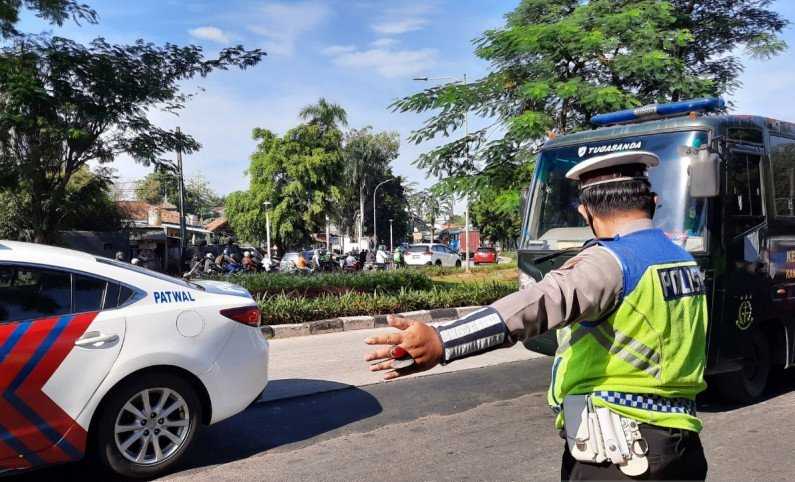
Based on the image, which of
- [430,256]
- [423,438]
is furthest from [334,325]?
[430,256]

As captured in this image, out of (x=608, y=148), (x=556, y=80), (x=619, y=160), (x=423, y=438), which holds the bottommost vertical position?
(x=423, y=438)

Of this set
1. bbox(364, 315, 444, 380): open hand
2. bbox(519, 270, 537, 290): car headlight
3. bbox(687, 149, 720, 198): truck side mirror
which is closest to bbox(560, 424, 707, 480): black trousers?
bbox(364, 315, 444, 380): open hand

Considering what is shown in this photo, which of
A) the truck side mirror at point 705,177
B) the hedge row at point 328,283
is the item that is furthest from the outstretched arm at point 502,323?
the hedge row at point 328,283

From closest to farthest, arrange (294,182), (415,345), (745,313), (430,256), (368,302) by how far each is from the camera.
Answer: (415,345) → (745,313) → (368,302) → (430,256) → (294,182)

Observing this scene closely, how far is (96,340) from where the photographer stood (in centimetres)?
396

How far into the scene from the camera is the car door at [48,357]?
3.71m

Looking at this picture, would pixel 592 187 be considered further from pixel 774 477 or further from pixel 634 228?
pixel 774 477

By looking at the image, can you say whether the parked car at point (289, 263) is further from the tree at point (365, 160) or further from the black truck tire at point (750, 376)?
the tree at point (365, 160)

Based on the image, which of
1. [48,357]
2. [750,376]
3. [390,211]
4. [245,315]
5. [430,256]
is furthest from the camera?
[390,211]

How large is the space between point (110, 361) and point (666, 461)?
3368mm

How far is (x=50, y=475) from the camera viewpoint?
430 cm

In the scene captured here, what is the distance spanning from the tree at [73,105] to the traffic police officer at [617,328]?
10.7 meters

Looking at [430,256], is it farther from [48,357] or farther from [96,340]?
[48,357]

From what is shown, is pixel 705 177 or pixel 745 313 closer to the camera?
pixel 705 177
